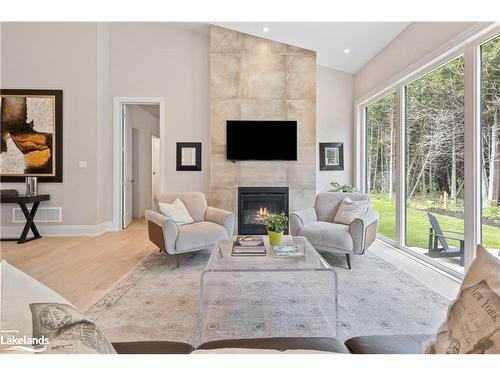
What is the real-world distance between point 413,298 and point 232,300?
1477mm

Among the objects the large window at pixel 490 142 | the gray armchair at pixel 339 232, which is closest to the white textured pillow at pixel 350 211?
the gray armchair at pixel 339 232

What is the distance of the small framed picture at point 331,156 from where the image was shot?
5.24 meters

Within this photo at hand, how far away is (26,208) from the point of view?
13.9ft

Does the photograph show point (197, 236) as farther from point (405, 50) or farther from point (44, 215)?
point (405, 50)

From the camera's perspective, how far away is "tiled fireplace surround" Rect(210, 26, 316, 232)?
4777 mm

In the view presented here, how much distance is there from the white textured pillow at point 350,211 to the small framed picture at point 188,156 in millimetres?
2697

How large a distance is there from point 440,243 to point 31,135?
6.15m

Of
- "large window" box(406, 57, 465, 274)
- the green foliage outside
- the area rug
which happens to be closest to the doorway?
the area rug

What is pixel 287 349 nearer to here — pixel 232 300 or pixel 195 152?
pixel 232 300

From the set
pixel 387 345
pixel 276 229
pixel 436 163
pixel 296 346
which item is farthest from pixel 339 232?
pixel 296 346

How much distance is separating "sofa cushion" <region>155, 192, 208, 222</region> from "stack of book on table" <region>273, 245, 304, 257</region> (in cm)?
158
